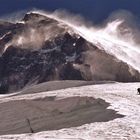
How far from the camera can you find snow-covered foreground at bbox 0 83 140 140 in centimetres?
1520

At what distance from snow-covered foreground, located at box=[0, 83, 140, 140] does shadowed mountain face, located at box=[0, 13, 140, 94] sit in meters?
52.2

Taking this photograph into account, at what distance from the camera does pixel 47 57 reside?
99.6 metres

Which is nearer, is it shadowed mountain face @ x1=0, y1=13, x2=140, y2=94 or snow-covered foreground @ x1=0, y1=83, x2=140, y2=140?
snow-covered foreground @ x1=0, y1=83, x2=140, y2=140

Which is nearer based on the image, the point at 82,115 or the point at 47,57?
the point at 82,115

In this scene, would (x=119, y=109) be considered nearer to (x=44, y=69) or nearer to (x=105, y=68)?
(x=105, y=68)

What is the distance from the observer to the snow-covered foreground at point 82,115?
49.9 feet

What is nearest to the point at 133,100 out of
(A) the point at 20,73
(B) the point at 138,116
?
(B) the point at 138,116

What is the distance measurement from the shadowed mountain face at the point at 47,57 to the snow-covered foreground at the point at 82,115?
52.2m

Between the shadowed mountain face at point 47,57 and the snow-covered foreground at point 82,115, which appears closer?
the snow-covered foreground at point 82,115

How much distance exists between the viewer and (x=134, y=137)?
15109 mm

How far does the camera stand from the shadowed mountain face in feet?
273

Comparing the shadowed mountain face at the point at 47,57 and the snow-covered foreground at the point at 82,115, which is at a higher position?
the shadowed mountain face at the point at 47,57

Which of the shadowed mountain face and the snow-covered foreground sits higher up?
the shadowed mountain face

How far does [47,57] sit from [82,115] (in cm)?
7893
